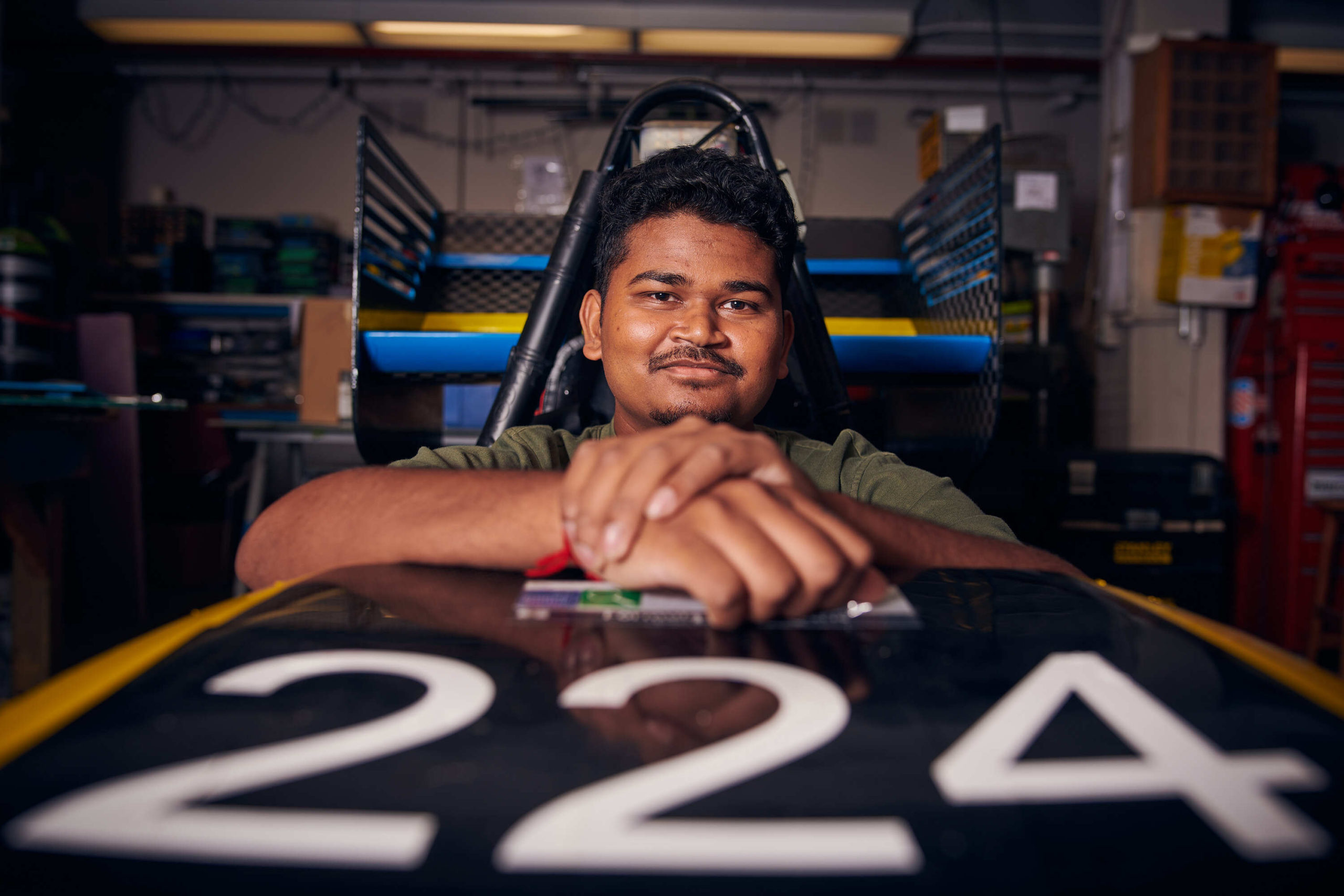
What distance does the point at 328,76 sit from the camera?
4449 millimetres

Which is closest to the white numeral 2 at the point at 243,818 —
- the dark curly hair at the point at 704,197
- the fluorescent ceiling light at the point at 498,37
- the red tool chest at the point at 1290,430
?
the dark curly hair at the point at 704,197

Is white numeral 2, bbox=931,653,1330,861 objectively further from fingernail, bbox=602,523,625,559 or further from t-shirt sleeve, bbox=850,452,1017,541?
t-shirt sleeve, bbox=850,452,1017,541

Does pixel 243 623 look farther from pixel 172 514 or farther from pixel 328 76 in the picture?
pixel 328 76

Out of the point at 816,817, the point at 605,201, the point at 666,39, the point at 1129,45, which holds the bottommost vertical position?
the point at 816,817

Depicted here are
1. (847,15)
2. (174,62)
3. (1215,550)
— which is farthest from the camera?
(174,62)

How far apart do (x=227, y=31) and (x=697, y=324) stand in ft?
14.3

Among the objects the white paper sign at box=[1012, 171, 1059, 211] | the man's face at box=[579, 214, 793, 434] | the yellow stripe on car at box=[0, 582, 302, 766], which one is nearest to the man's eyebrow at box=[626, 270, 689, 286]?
the man's face at box=[579, 214, 793, 434]

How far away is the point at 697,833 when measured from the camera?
21 cm

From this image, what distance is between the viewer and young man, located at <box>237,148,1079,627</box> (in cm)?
42

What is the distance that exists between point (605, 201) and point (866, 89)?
408 cm

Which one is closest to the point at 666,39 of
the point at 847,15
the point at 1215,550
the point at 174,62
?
the point at 847,15

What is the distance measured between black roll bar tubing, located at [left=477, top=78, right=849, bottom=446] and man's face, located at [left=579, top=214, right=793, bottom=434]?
0.61 ft

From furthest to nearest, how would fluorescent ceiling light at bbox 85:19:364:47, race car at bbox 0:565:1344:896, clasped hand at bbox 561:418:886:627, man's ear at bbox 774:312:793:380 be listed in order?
fluorescent ceiling light at bbox 85:19:364:47, man's ear at bbox 774:312:793:380, clasped hand at bbox 561:418:886:627, race car at bbox 0:565:1344:896

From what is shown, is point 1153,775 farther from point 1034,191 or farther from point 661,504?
point 1034,191
